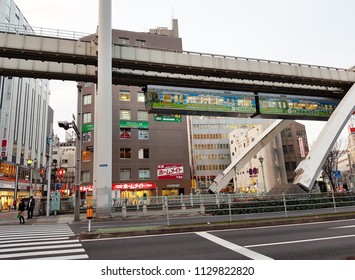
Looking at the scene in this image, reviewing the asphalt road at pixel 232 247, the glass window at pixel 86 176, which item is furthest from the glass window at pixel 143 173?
the asphalt road at pixel 232 247

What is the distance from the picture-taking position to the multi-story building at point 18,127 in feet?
157

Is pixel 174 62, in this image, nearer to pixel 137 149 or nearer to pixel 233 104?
pixel 233 104

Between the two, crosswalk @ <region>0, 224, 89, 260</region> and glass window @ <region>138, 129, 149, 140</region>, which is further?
glass window @ <region>138, 129, 149, 140</region>

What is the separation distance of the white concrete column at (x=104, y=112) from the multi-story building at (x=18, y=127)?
76.1 feet

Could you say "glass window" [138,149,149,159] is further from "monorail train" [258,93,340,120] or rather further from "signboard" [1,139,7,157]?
"monorail train" [258,93,340,120]

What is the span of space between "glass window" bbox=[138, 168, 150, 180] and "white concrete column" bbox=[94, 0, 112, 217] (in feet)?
85.1

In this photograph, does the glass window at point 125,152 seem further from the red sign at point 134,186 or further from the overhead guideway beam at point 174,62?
the overhead guideway beam at point 174,62

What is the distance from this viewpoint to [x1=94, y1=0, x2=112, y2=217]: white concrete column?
Result: 875 inches

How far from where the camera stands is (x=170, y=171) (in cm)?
5075

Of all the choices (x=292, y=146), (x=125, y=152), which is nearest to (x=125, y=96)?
(x=125, y=152)

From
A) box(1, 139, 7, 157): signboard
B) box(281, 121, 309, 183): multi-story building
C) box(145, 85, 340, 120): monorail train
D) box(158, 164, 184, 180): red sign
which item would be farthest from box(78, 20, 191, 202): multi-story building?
box(281, 121, 309, 183): multi-story building

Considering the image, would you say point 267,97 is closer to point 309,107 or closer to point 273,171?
point 309,107

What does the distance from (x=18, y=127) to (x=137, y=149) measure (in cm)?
2606
